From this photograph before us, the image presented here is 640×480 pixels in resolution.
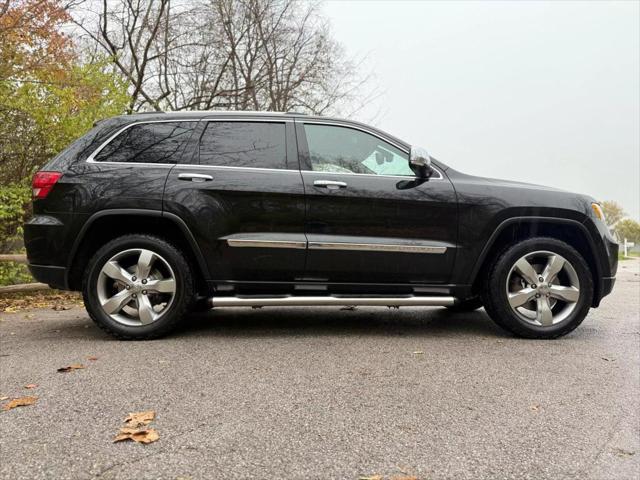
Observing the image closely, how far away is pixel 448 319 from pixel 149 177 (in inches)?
125

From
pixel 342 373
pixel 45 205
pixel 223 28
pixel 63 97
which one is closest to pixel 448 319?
pixel 342 373

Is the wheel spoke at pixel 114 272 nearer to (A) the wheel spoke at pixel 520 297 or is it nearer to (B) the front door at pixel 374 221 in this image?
(B) the front door at pixel 374 221

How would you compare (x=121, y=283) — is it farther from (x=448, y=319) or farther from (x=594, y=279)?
(x=594, y=279)

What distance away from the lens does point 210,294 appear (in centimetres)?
414

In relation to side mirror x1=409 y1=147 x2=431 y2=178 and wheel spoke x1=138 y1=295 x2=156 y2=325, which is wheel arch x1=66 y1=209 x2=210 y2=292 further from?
side mirror x1=409 y1=147 x2=431 y2=178

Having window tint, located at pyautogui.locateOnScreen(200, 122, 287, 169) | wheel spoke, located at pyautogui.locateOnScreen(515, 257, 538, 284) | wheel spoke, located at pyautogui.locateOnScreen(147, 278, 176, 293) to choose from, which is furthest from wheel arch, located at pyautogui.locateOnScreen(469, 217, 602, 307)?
wheel spoke, located at pyautogui.locateOnScreen(147, 278, 176, 293)

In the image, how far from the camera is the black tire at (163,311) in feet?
12.9

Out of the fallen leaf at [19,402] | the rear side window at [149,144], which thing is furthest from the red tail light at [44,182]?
the fallen leaf at [19,402]

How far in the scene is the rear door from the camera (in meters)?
3.98

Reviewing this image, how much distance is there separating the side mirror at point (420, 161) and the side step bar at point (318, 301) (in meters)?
1.03

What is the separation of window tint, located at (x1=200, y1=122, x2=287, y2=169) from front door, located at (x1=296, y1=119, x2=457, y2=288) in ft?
0.70

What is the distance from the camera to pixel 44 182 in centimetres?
396

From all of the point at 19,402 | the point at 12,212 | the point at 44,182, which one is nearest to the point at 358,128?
the point at 44,182

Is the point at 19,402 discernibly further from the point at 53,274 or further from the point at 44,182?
the point at 44,182
